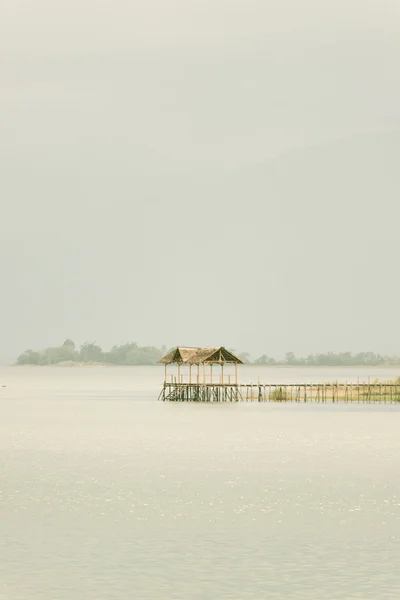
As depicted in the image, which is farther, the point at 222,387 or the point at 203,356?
the point at 222,387

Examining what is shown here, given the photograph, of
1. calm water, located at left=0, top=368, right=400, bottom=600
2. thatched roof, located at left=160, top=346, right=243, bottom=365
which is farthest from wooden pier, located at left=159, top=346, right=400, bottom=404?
calm water, located at left=0, top=368, right=400, bottom=600

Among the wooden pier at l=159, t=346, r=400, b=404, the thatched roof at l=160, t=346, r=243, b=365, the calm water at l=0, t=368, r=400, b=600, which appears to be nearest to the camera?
the calm water at l=0, t=368, r=400, b=600

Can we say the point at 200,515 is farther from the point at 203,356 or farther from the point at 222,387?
the point at 222,387

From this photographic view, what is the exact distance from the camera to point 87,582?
95.0 feet

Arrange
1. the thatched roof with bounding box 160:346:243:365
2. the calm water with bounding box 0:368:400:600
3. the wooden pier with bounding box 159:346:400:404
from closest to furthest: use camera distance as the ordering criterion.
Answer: the calm water with bounding box 0:368:400:600 → the thatched roof with bounding box 160:346:243:365 → the wooden pier with bounding box 159:346:400:404

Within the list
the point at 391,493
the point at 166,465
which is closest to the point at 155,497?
the point at 391,493

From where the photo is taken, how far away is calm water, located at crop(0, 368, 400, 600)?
95.2ft

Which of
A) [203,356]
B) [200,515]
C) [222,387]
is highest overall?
[203,356]

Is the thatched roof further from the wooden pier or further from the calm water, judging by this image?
the calm water

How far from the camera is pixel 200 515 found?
4000 cm

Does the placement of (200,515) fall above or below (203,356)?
below

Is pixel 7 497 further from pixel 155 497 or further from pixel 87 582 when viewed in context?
pixel 87 582

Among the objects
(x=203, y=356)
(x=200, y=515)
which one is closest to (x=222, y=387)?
(x=203, y=356)

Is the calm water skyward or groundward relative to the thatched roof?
groundward
